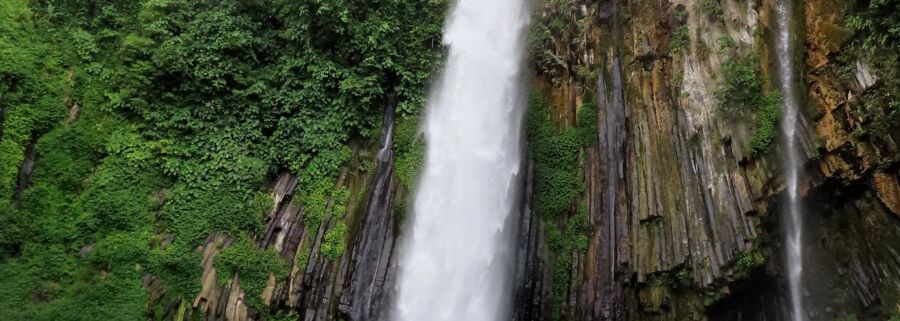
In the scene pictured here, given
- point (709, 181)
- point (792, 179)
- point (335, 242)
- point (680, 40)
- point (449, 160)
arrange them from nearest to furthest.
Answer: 1. point (792, 179)
2. point (709, 181)
3. point (680, 40)
4. point (335, 242)
5. point (449, 160)

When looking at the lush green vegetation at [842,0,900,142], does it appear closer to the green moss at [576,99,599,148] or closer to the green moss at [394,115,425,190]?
the green moss at [576,99,599,148]

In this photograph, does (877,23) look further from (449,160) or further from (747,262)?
(449,160)

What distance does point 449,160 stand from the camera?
46.1ft

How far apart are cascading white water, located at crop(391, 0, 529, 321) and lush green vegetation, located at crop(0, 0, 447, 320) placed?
102 centimetres

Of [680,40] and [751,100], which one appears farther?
[680,40]

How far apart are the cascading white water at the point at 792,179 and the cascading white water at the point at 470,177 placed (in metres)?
5.65

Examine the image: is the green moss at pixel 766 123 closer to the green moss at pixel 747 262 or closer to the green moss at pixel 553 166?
the green moss at pixel 747 262

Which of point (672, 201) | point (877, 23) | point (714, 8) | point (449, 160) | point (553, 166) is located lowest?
point (672, 201)

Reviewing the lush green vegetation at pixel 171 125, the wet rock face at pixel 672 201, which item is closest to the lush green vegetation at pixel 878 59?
the wet rock face at pixel 672 201

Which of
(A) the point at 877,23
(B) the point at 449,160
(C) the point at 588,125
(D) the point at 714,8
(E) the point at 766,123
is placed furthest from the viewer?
(B) the point at 449,160

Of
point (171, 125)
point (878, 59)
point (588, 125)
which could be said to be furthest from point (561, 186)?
point (171, 125)

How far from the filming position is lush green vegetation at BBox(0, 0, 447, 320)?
12305mm

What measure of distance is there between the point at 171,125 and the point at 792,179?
1416 centimetres

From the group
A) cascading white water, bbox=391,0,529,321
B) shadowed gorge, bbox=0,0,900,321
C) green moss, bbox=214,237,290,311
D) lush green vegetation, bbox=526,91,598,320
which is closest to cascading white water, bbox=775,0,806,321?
shadowed gorge, bbox=0,0,900,321
